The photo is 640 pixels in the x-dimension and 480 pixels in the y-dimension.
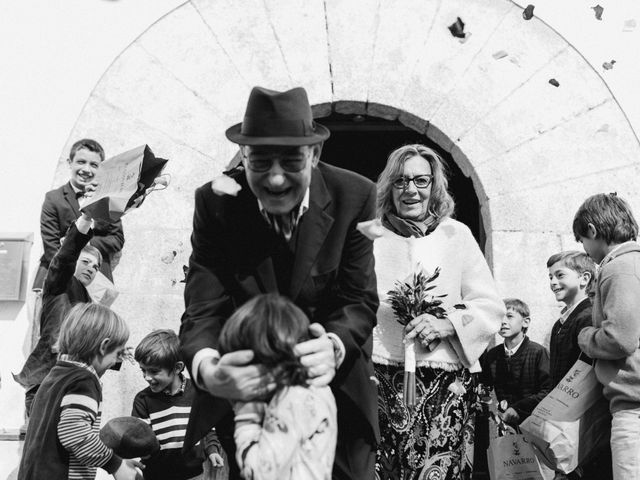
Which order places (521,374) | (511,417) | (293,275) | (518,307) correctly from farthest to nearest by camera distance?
(518,307) < (521,374) < (511,417) < (293,275)

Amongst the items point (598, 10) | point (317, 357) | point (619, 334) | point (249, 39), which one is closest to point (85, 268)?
point (249, 39)

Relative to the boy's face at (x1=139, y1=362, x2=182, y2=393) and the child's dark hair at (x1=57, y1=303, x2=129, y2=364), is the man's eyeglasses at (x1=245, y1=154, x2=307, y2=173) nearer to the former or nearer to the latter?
the child's dark hair at (x1=57, y1=303, x2=129, y2=364)

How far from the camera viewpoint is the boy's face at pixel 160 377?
225 inches

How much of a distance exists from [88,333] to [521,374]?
10.4 feet

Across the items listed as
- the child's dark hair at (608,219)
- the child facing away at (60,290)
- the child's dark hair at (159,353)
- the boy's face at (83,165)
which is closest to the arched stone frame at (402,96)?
the boy's face at (83,165)

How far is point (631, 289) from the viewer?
198 inches

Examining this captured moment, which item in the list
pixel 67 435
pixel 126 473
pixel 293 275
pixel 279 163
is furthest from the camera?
pixel 126 473

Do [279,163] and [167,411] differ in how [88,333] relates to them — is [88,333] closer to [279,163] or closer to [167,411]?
[167,411]

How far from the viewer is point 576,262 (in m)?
6.48

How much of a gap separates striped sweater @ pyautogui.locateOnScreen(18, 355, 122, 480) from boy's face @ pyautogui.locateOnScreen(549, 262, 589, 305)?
3127mm

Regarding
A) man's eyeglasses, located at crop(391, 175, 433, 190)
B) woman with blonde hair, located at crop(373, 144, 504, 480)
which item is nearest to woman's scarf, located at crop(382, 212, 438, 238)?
woman with blonde hair, located at crop(373, 144, 504, 480)

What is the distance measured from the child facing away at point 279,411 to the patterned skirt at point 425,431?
185cm

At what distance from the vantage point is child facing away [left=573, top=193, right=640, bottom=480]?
4961 mm

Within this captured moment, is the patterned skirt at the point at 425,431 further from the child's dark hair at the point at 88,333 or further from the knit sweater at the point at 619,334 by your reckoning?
Answer: the child's dark hair at the point at 88,333
